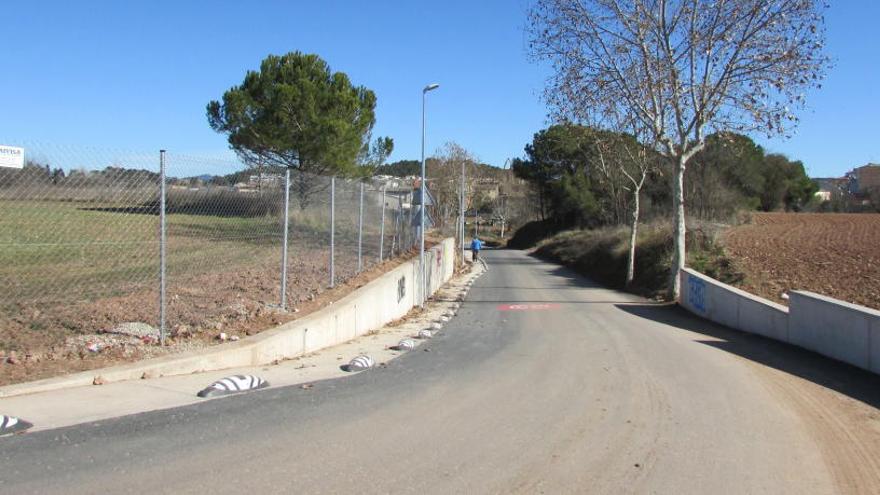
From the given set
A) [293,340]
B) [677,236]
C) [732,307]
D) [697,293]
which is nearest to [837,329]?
[732,307]

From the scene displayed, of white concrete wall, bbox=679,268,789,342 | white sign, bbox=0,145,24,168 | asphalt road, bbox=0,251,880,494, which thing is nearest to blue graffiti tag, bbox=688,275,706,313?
white concrete wall, bbox=679,268,789,342

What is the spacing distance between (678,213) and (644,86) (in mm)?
4182

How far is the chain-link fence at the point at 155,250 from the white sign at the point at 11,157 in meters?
0.67

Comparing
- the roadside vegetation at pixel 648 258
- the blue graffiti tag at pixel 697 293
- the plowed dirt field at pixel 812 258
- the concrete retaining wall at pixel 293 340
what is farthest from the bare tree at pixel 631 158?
the concrete retaining wall at pixel 293 340

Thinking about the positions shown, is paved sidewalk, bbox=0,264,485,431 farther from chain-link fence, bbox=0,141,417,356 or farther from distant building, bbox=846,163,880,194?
distant building, bbox=846,163,880,194

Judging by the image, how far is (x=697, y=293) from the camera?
1956 centimetres

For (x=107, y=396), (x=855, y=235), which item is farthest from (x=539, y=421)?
(x=855, y=235)

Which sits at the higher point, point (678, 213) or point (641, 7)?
point (641, 7)

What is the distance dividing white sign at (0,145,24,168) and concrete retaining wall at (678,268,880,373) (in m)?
10.1

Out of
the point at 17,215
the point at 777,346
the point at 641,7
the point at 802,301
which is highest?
the point at 641,7

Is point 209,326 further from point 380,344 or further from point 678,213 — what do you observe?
point 678,213

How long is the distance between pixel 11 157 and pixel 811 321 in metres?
11.4

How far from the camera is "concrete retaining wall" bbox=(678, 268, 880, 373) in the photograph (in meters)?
9.70

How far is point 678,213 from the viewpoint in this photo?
22734 millimetres
